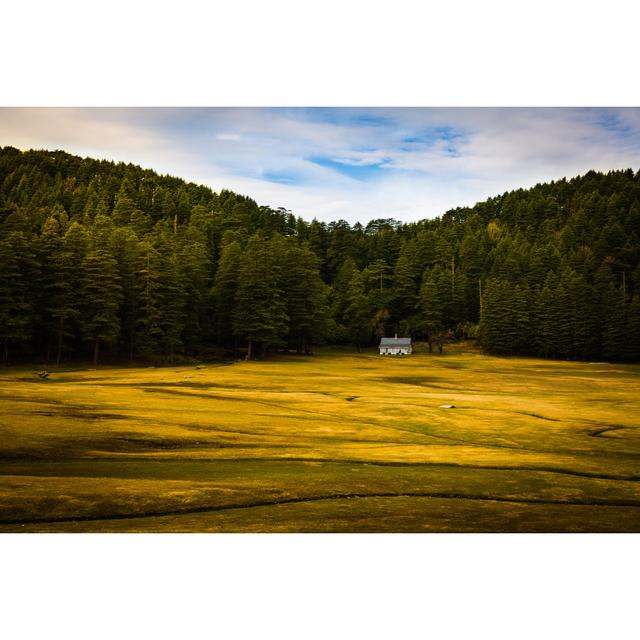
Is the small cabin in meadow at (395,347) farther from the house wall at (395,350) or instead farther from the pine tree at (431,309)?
the pine tree at (431,309)

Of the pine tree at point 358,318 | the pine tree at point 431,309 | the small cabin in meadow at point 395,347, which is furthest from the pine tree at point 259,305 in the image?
the pine tree at point 431,309

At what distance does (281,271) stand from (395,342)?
18.0 metres

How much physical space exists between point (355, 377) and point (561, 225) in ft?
198

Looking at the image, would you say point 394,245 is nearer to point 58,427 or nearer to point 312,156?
point 312,156

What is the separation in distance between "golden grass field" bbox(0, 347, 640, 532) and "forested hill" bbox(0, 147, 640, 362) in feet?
29.2

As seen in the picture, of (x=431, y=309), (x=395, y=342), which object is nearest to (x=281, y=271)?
(x=395, y=342)

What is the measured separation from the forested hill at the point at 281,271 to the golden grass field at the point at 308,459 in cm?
890

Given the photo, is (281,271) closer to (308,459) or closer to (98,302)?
(98,302)

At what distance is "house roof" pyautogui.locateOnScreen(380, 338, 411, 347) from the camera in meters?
67.5

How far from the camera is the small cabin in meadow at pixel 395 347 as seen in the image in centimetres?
6638

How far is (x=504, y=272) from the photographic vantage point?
75.2 metres
